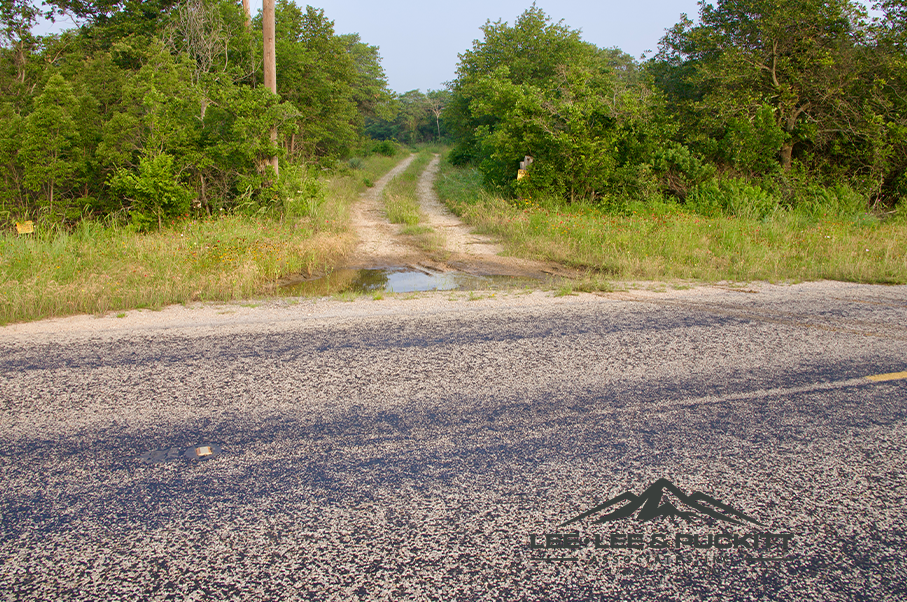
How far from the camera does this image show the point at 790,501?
9.09ft

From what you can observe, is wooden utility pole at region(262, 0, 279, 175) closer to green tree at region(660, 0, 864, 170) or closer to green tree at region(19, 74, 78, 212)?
green tree at region(19, 74, 78, 212)

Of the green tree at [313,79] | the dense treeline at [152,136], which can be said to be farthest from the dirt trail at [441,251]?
the green tree at [313,79]

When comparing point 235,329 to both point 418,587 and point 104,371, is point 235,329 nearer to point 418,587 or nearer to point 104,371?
point 104,371

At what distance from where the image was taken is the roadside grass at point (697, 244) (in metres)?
9.30

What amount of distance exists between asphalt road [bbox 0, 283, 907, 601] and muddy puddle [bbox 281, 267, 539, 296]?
3135 mm

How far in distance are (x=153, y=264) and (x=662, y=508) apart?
7970 mm

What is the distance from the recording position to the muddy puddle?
8.67 m

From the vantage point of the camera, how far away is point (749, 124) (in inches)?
638

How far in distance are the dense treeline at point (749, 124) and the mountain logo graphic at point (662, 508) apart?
1382 centimetres

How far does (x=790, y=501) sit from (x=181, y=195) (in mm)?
12738

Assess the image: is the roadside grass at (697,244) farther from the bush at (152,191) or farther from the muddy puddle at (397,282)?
the bush at (152,191)

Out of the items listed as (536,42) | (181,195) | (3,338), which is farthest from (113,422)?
(536,42)

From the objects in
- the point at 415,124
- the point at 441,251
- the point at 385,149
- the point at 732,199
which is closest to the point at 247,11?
the point at 441,251

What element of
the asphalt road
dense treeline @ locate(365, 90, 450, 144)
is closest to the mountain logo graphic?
the asphalt road
